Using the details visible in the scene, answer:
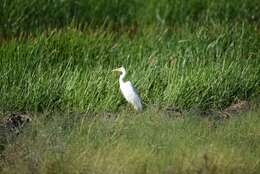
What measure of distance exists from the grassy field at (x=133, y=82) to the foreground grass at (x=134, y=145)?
12mm

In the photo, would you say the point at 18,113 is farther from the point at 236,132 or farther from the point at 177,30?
the point at 177,30

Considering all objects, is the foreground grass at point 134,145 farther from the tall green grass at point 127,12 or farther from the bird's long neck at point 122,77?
the tall green grass at point 127,12

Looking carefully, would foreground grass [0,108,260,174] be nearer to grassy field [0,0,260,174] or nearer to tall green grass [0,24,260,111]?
grassy field [0,0,260,174]

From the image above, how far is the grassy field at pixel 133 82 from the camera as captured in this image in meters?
8.10

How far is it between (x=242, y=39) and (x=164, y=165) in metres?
5.07

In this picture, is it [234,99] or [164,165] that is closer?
[164,165]

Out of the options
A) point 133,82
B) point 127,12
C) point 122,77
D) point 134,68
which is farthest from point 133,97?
point 127,12

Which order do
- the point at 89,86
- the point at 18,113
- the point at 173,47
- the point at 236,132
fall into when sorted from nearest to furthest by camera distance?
the point at 236,132 → the point at 18,113 → the point at 89,86 → the point at 173,47

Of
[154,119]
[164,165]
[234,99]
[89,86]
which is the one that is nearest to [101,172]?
[164,165]

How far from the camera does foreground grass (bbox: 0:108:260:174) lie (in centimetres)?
794

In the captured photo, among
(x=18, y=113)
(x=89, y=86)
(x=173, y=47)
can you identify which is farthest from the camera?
(x=173, y=47)

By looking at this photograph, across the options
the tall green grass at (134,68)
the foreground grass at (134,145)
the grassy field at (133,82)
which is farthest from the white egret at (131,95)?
the foreground grass at (134,145)

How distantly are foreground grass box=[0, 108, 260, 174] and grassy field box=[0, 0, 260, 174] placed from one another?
12 millimetres

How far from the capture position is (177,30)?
44.6 ft
